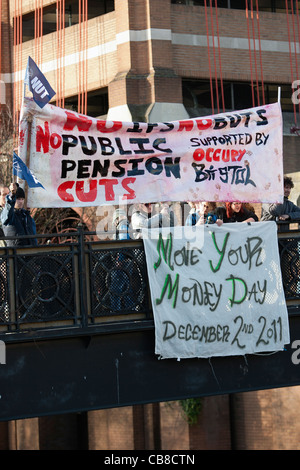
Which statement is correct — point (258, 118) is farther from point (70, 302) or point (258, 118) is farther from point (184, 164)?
point (70, 302)

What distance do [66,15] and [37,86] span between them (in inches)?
846

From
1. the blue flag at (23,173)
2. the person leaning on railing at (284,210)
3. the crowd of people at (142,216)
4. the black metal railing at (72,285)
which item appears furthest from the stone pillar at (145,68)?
the blue flag at (23,173)

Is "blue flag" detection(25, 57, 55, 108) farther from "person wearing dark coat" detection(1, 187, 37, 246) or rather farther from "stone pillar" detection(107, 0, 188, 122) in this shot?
"stone pillar" detection(107, 0, 188, 122)

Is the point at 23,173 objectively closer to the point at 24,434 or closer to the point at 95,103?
the point at 95,103

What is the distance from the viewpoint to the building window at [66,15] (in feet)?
97.4

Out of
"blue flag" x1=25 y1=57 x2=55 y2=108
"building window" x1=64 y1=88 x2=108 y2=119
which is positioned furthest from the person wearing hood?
"building window" x1=64 y1=88 x2=108 y2=119

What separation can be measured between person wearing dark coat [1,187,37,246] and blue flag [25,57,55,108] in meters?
1.15

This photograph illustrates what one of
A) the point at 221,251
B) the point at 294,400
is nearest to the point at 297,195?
the point at 294,400

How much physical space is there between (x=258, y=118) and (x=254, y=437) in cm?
1397

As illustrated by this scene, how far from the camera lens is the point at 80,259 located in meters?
10.5

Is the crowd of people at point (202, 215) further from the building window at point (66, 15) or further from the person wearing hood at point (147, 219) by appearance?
the building window at point (66, 15)

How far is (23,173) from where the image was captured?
10.3 m

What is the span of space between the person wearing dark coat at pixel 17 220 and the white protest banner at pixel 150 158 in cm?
66
